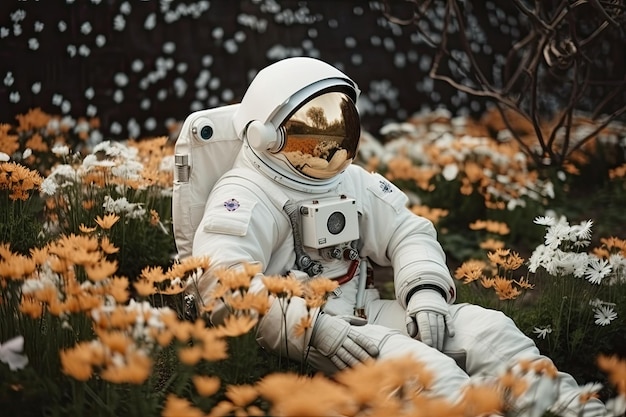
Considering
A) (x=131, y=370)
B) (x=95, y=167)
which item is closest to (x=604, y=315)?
(x=131, y=370)

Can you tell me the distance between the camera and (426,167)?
4.76m

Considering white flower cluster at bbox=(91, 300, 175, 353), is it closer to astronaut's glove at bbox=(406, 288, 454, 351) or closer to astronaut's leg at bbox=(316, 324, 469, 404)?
astronaut's leg at bbox=(316, 324, 469, 404)

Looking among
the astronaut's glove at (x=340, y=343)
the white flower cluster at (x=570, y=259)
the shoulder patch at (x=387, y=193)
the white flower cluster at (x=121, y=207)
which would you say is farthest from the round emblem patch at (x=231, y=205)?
the white flower cluster at (x=570, y=259)

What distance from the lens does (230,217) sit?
222 centimetres

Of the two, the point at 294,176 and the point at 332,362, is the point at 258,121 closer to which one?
the point at 294,176

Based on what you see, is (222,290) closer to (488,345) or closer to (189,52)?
(488,345)

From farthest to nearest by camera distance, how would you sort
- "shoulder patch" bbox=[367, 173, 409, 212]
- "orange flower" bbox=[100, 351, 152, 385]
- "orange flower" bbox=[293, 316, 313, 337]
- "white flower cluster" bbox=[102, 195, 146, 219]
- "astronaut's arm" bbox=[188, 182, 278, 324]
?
1. "white flower cluster" bbox=[102, 195, 146, 219]
2. "shoulder patch" bbox=[367, 173, 409, 212]
3. "astronaut's arm" bbox=[188, 182, 278, 324]
4. "orange flower" bbox=[293, 316, 313, 337]
5. "orange flower" bbox=[100, 351, 152, 385]

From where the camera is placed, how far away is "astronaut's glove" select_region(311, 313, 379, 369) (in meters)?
2.04

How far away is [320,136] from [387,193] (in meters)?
0.40

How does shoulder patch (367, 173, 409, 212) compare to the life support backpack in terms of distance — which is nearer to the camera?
the life support backpack

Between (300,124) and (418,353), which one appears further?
(300,124)

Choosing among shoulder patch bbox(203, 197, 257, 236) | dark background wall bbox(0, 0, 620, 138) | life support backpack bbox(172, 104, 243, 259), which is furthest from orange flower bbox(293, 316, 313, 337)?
dark background wall bbox(0, 0, 620, 138)

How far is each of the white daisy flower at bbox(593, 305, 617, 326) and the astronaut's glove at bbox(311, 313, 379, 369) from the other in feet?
2.85

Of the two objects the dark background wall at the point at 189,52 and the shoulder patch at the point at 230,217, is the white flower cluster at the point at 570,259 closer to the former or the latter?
the shoulder patch at the point at 230,217
